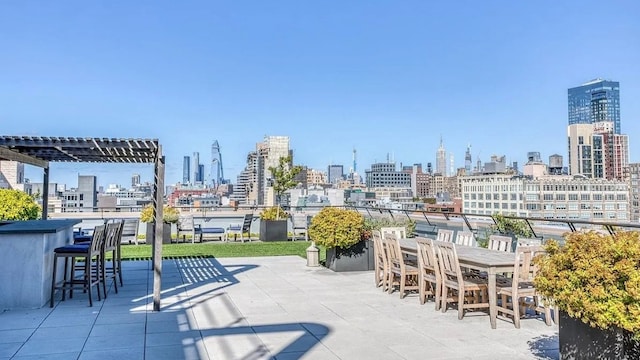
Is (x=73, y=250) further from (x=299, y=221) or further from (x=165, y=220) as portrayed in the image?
(x=299, y=221)

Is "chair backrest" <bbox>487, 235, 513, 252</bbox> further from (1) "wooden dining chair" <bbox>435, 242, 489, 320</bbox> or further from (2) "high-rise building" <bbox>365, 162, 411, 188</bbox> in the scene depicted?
(2) "high-rise building" <bbox>365, 162, 411, 188</bbox>

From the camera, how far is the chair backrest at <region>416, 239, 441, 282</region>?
5.66m

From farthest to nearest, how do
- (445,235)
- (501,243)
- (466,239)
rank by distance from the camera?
(445,235) < (466,239) < (501,243)

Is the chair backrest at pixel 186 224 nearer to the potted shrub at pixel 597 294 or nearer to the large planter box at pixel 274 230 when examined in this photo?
the large planter box at pixel 274 230

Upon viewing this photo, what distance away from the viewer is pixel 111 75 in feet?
72.4

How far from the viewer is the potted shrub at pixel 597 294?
2.79 m

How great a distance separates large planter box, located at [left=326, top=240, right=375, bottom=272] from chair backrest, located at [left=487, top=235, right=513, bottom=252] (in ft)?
9.23

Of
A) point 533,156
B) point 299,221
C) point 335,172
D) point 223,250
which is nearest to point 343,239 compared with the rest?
point 223,250

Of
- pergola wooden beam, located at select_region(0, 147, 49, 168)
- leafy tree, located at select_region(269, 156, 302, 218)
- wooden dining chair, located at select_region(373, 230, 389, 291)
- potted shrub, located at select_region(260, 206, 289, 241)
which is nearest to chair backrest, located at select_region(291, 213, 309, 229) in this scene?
potted shrub, located at select_region(260, 206, 289, 241)

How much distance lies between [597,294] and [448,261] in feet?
8.60

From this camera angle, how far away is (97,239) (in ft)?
20.7

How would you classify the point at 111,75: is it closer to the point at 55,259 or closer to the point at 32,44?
the point at 32,44

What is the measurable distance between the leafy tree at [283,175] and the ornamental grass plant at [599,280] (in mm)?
13909

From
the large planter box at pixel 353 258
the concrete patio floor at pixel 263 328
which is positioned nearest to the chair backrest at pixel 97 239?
the concrete patio floor at pixel 263 328
